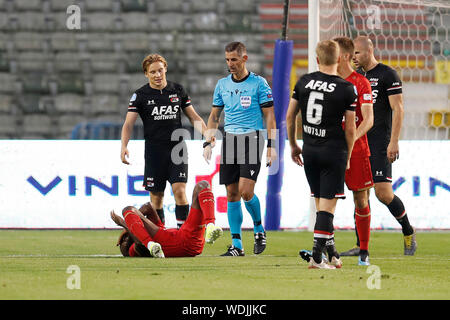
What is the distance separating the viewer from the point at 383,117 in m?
7.28

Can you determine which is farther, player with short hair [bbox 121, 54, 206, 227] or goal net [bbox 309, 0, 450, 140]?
goal net [bbox 309, 0, 450, 140]

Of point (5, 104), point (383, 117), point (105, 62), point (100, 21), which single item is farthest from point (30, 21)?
point (383, 117)

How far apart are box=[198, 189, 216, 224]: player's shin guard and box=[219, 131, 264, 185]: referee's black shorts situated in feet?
3.00

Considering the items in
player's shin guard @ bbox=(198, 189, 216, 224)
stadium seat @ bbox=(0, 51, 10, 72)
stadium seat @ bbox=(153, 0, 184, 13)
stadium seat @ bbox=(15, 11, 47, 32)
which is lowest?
player's shin guard @ bbox=(198, 189, 216, 224)

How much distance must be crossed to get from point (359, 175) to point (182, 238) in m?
1.49

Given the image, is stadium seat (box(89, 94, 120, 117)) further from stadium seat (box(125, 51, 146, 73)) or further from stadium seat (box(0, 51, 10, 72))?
stadium seat (box(0, 51, 10, 72))

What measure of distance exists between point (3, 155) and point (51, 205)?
86cm

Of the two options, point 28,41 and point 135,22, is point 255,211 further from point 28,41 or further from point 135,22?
point 28,41

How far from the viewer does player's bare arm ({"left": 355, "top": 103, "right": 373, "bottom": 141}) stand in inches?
236

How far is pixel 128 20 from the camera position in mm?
17391

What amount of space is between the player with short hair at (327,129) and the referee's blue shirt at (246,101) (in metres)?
1.45

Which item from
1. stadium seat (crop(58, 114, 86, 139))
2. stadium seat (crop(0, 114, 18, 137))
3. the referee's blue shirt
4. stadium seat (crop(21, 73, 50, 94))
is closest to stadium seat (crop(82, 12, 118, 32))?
stadium seat (crop(21, 73, 50, 94))

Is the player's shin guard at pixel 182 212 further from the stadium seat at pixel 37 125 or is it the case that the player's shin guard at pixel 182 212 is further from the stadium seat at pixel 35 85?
the stadium seat at pixel 35 85
